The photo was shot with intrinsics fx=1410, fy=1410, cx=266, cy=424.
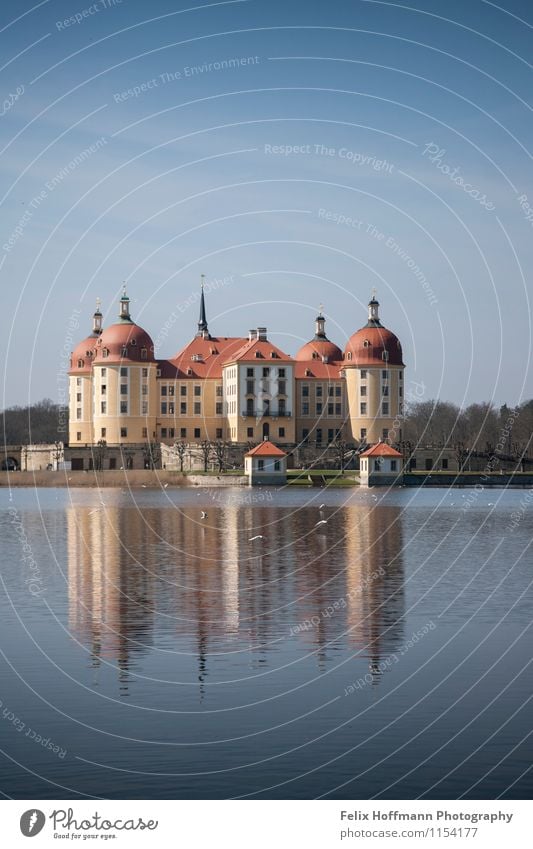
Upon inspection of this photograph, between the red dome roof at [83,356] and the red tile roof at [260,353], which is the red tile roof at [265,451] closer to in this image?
the red tile roof at [260,353]

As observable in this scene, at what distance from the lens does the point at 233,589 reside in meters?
43.0

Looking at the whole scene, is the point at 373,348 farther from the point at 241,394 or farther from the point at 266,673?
the point at 266,673

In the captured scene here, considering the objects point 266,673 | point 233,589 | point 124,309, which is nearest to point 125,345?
point 124,309

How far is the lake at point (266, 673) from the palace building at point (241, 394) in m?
96.7

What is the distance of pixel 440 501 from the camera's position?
367 ft

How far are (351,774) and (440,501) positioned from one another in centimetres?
9213

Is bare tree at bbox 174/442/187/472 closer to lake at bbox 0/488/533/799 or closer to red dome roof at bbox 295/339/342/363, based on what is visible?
red dome roof at bbox 295/339/342/363

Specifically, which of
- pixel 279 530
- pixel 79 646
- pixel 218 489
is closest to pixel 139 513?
pixel 279 530

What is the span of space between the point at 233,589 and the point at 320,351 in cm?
12475

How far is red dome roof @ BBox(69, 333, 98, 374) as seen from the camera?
538ft

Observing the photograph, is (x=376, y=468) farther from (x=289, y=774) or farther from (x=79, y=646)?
(x=289, y=774)

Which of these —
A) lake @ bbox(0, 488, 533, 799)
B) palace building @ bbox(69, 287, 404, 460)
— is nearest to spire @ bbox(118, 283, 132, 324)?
palace building @ bbox(69, 287, 404, 460)

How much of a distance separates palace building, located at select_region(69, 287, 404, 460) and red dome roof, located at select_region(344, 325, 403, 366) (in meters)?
0.11

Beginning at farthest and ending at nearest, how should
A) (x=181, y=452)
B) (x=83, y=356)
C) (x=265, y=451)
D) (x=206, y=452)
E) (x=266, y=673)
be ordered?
(x=83, y=356), (x=181, y=452), (x=206, y=452), (x=265, y=451), (x=266, y=673)
